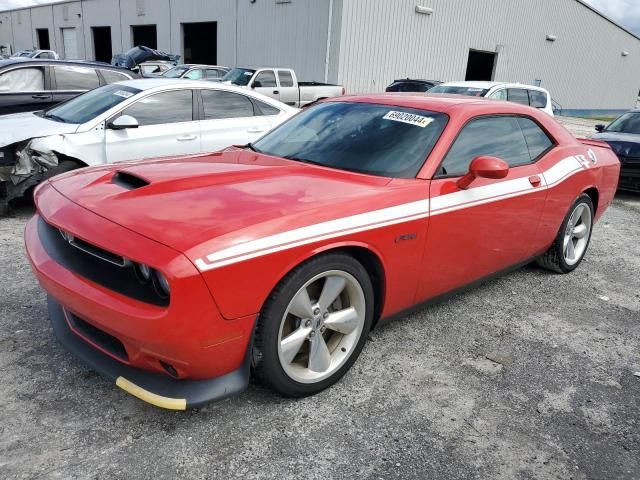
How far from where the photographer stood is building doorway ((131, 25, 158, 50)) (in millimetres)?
30625

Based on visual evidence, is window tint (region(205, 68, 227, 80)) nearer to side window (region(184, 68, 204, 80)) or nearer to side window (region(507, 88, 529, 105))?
side window (region(184, 68, 204, 80))

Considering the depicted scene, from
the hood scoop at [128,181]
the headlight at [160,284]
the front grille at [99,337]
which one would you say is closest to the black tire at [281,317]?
the headlight at [160,284]

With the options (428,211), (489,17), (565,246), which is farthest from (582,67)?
(428,211)

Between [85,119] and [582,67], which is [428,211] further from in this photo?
[582,67]

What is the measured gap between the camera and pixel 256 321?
7.79ft

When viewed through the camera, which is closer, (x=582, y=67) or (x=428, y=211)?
(x=428, y=211)

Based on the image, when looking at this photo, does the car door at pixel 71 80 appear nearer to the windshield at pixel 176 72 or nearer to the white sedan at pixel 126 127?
the white sedan at pixel 126 127

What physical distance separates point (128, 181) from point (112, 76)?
20.6ft

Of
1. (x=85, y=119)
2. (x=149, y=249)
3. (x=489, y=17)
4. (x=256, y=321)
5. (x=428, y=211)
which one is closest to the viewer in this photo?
(x=149, y=249)

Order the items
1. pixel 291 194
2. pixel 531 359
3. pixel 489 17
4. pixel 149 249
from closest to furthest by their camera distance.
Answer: pixel 149 249 → pixel 291 194 → pixel 531 359 → pixel 489 17

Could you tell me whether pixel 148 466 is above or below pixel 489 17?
below

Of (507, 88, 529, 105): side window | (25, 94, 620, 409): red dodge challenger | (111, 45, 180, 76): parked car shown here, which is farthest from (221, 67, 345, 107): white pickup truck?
(25, 94, 620, 409): red dodge challenger

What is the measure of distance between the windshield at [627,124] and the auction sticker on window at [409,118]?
7895mm

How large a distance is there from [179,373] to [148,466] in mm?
395
